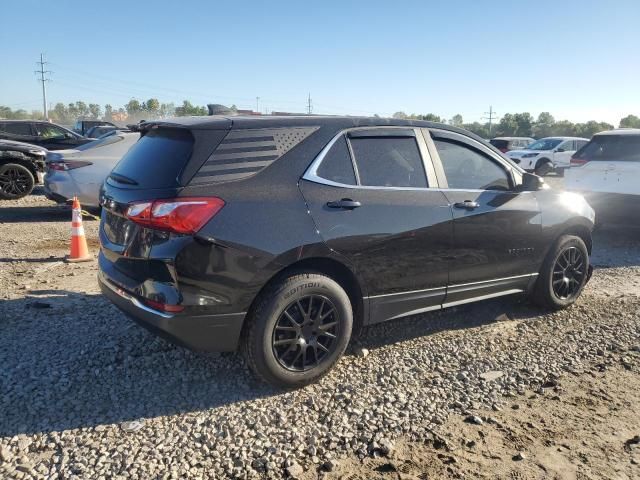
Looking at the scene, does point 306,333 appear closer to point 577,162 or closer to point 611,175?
point 611,175

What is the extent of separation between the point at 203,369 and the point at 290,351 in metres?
0.74

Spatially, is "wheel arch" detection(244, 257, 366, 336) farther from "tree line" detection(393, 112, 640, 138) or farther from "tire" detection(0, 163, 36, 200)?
"tree line" detection(393, 112, 640, 138)

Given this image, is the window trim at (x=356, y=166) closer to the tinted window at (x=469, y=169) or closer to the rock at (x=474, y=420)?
the tinted window at (x=469, y=169)

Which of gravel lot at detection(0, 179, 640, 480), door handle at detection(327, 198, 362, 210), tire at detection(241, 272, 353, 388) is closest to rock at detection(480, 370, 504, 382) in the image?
gravel lot at detection(0, 179, 640, 480)

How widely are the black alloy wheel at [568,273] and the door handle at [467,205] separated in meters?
1.32

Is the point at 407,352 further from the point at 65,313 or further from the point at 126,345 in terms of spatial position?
the point at 65,313

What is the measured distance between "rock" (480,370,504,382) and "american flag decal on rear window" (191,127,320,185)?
215 centimetres

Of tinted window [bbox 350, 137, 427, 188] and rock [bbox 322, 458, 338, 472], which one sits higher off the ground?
tinted window [bbox 350, 137, 427, 188]

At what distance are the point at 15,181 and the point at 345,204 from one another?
10021 millimetres

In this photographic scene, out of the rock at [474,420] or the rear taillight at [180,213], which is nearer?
the rear taillight at [180,213]

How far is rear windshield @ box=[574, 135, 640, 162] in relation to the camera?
8.22 meters

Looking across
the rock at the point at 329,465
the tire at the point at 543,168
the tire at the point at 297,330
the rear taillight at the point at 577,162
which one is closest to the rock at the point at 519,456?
the rock at the point at 329,465

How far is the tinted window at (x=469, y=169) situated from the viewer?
426 cm

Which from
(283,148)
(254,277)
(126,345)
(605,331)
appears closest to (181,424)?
(254,277)
